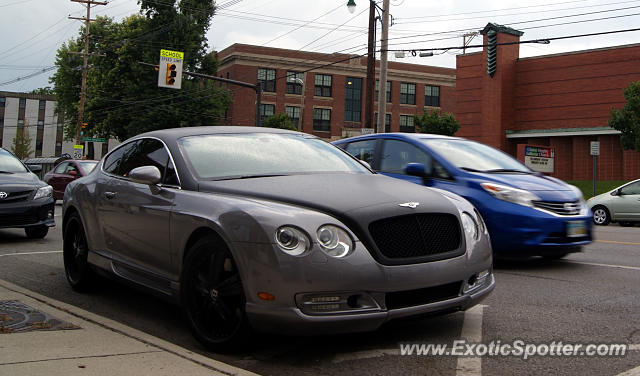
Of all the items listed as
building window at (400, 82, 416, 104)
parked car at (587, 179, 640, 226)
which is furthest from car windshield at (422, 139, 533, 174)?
building window at (400, 82, 416, 104)

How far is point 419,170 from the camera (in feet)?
23.5

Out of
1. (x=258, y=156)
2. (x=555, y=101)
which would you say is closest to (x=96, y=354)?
(x=258, y=156)

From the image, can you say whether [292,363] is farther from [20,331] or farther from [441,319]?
[20,331]

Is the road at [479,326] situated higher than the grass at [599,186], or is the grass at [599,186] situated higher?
the grass at [599,186]

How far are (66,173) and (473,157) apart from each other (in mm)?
16626

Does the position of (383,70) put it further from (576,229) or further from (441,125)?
(441,125)

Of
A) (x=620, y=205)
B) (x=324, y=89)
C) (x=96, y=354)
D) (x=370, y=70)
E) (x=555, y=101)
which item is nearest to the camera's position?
(x=96, y=354)

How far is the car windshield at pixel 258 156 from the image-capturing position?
4605mm

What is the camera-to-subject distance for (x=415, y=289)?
368 cm

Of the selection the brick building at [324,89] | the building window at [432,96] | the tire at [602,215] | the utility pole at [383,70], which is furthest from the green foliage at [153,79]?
the tire at [602,215]

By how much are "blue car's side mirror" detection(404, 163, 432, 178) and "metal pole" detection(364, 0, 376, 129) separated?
1449cm

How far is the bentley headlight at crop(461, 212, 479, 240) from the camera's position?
4170 mm

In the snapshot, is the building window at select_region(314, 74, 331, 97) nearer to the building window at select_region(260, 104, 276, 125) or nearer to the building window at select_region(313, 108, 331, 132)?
the building window at select_region(313, 108, 331, 132)

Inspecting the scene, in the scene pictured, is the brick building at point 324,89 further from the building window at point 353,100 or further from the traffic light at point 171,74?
the traffic light at point 171,74
